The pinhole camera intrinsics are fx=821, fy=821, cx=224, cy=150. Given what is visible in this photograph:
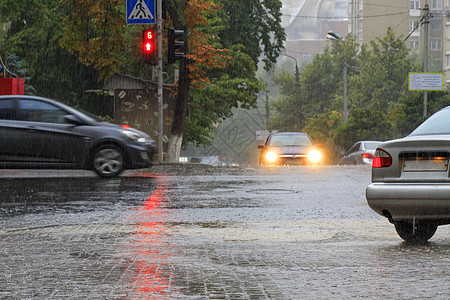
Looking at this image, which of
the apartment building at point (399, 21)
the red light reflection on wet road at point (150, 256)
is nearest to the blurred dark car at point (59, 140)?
the red light reflection on wet road at point (150, 256)

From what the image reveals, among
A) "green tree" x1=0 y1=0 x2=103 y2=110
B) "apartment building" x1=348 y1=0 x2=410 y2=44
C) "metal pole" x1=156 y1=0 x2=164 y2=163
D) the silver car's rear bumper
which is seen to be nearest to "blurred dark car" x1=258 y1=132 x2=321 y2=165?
"metal pole" x1=156 y1=0 x2=164 y2=163

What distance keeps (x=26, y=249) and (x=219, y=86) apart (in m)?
30.1

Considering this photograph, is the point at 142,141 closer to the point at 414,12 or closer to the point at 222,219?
the point at 222,219

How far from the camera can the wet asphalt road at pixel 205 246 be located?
20.3 feet

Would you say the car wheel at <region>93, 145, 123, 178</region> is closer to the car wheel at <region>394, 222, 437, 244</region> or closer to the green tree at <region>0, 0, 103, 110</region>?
the car wheel at <region>394, 222, 437, 244</region>

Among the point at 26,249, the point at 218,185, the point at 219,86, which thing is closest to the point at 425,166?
the point at 26,249

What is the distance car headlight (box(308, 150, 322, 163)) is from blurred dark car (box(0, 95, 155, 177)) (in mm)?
8523

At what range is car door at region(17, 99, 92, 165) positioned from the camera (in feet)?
52.7

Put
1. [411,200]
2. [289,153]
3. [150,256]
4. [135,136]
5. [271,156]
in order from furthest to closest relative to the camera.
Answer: [289,153], [271,156], [135,136], [411,200], [150,256]

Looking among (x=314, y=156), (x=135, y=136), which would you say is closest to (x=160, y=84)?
(x=314, y=156)

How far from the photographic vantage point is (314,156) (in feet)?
79.7

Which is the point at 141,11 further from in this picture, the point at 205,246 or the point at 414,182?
the point at 414,182

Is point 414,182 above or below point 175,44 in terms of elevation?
below

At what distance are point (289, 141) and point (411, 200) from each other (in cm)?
1723
